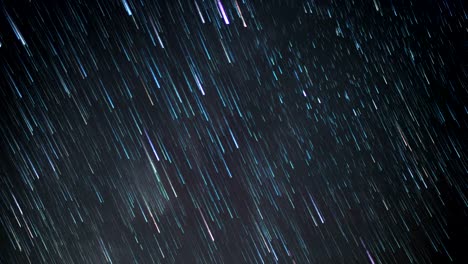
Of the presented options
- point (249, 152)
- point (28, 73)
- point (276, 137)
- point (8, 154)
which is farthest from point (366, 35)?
point (8, 154)

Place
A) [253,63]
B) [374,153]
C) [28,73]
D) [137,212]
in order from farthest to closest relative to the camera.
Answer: [137,212] < [374,153] < [253,63] < [28,73]

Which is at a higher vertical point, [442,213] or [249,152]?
[249,152]

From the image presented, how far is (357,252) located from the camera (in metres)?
4.59

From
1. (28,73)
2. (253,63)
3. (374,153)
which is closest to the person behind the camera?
(28,73)

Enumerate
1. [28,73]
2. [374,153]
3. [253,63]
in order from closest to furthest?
[28,73] < [253,63] < [374,153]

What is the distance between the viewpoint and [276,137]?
14.3ft

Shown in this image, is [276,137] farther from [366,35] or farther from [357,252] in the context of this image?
[357,252]

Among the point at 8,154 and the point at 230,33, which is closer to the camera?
the point at 230,33

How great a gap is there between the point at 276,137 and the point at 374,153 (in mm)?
1208

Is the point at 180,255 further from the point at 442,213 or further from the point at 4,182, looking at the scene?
the point at 442,213

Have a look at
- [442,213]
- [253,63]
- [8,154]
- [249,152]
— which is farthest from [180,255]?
[442,213]

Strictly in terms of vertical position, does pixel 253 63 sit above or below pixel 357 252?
above

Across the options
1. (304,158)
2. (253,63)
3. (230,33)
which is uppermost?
(230,33)

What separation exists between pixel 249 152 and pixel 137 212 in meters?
1.70
